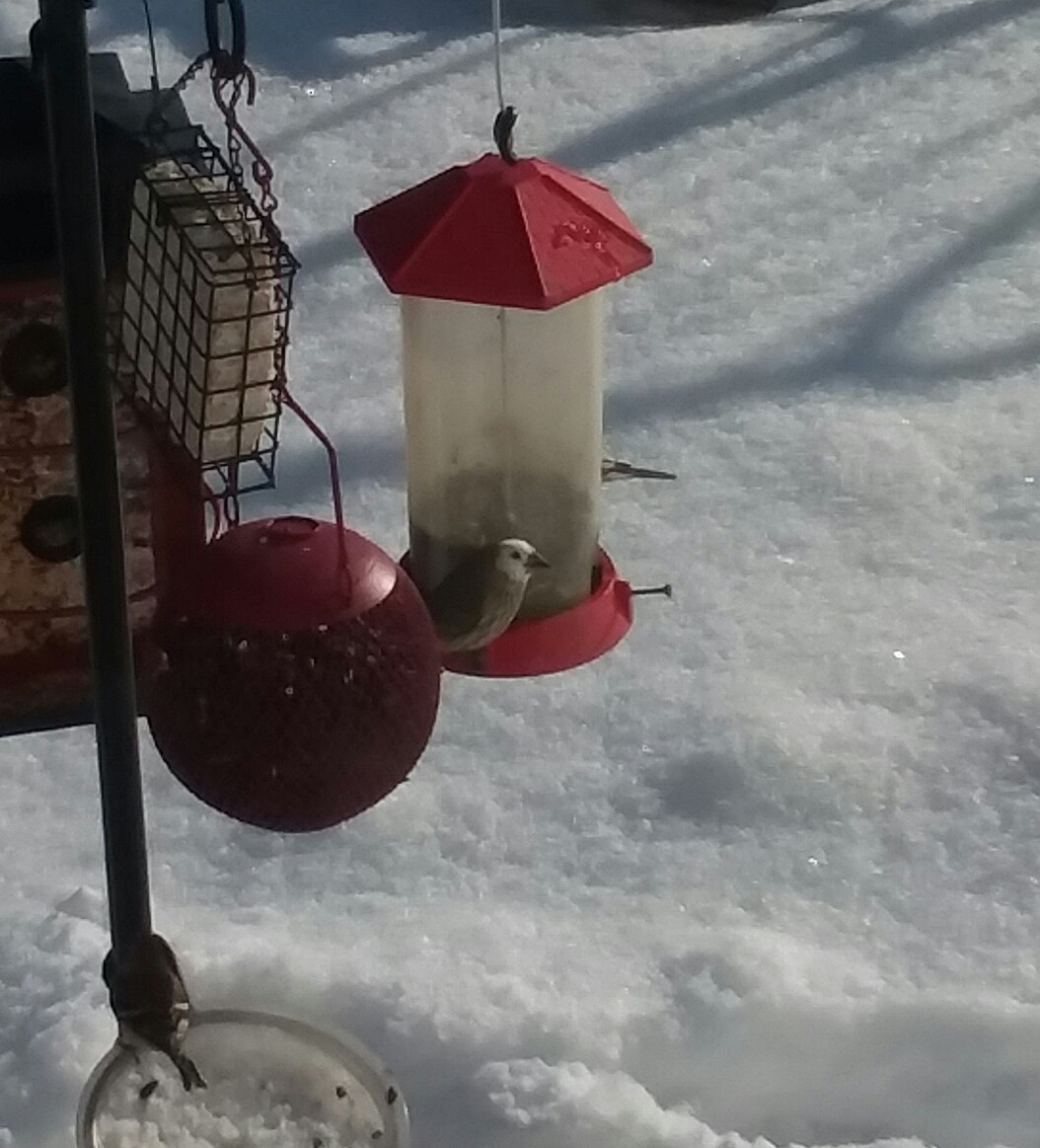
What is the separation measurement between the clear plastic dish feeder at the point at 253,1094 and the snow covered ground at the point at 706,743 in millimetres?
165

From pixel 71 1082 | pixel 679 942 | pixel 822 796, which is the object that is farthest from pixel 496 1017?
pixel 822 796

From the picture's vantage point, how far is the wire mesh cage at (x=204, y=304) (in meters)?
1.19

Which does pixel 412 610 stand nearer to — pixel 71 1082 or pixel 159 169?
pixel 159 169

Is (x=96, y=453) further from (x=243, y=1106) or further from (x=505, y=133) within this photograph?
(x=243, y=1106)

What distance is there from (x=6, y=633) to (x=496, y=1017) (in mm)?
521

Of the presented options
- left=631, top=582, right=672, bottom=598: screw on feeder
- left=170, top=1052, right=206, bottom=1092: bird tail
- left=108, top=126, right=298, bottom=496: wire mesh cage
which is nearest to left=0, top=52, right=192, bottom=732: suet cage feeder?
left=108, top=126, right=298, bottom=496: wire mesh cage

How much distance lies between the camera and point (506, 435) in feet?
4.91

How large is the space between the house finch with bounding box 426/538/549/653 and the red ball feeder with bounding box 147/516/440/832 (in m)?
0.20

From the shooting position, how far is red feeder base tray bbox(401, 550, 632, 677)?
1.42 m

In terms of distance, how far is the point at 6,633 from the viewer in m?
1.44

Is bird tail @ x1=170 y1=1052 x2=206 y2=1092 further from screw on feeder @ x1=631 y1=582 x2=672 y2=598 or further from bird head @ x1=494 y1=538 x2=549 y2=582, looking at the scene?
screw on feeder @ x1=631 y1=582 x2=672 y2=598

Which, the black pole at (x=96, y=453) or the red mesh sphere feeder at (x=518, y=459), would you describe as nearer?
the black pole at (x=96, y=453)

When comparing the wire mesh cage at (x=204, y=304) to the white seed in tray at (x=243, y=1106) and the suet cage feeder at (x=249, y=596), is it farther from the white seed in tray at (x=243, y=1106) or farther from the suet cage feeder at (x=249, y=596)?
the white seed in tray at (x=243, y=1106)

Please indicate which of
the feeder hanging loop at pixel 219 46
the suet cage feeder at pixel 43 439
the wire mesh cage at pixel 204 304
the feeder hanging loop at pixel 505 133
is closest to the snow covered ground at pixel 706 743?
the suet cage feeder at pixel 43 439
